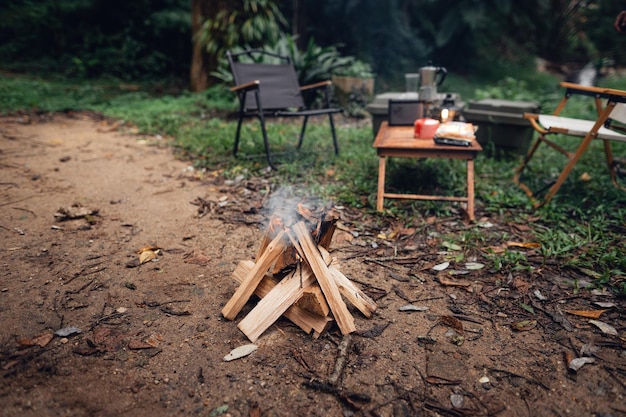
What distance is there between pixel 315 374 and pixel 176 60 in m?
9.94

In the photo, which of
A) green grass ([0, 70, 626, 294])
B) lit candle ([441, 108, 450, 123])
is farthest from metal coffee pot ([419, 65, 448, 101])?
green grass ([0, 70, 626, 294])

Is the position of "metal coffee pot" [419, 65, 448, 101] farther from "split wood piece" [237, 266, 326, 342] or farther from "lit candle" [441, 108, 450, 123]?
"split wood piece" [237, 266, 326, 342]

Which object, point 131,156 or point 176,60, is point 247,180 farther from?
point 176,60

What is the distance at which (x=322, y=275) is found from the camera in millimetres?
1782

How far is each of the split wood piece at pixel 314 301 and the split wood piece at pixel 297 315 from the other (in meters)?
0.03

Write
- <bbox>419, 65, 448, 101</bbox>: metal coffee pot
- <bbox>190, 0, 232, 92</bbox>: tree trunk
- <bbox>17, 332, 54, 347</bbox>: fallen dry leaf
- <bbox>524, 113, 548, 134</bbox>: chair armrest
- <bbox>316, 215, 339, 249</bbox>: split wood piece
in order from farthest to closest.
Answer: <bbox>190, 0, 232, 92</bbox>: tree trunk → <bbox>419, 65, 448, 101</bbox>: metal coffee pot → <bbox>524, 113, 548, 134</bbox>: chair armrest → <bbox>316, 215, 339, 249</bbox>: split wood piece → <bbox>17, 332, 54, 347</bbox>: fallen dry leaf

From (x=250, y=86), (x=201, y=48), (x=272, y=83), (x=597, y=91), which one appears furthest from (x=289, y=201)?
(x=201, y=48)

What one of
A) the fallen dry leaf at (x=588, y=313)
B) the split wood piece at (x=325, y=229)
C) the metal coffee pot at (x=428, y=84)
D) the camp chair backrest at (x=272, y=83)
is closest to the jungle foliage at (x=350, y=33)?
the camp chair backrest at (x=272, y=83)

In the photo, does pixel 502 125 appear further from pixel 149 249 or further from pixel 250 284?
pixel 149 249

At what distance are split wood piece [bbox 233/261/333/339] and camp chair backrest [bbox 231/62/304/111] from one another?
8.16 ft

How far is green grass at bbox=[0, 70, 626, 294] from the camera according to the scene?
98.9 inches

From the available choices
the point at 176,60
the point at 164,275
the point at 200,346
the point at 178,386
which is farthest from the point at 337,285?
the point at 176,60

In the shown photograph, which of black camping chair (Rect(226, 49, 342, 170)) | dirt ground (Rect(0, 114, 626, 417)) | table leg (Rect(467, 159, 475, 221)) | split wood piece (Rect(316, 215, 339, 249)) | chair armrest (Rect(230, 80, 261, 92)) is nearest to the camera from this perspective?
dirt ground (Rect(0, 114, 626, 417))

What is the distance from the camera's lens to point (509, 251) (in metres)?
2.48
